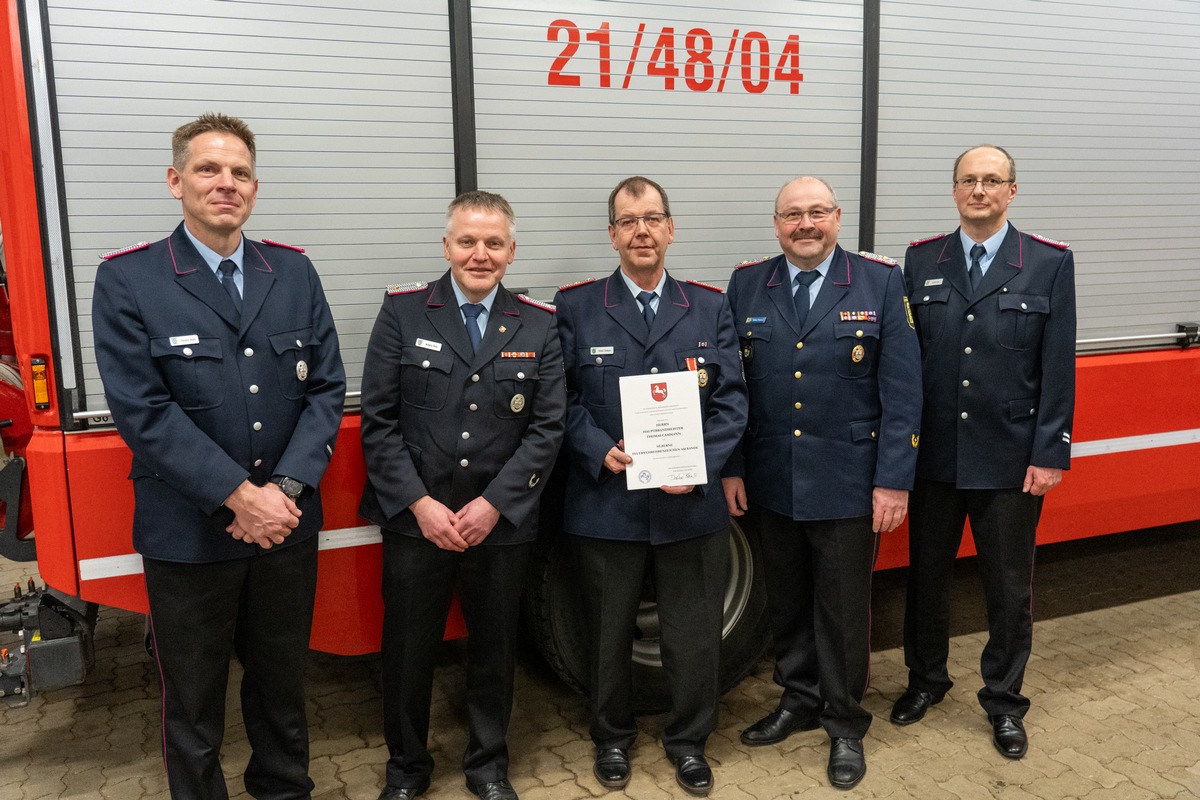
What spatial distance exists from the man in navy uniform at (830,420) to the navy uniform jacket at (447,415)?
0.76m

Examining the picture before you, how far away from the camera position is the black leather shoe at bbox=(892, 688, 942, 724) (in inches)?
133

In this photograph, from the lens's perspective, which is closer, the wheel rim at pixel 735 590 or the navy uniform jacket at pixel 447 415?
the navy uniform jacket at pixel 447 415

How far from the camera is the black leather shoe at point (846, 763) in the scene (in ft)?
9.88

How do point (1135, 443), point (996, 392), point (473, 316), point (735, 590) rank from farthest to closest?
point (1135, 443), point (735, 590), point (996, 392), point (473, 316)

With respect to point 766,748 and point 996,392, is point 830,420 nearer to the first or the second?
point 996,392

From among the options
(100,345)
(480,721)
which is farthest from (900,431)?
(100,345)

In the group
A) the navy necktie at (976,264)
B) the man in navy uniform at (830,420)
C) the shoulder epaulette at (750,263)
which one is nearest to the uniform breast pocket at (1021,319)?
the navy necktie at (976,264)

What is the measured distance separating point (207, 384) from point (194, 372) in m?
0.04

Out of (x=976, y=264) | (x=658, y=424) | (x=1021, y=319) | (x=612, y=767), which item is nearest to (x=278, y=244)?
(x=658, y=424)

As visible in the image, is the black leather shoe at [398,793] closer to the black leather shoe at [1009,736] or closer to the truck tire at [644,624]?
the truck tire at [644,624]

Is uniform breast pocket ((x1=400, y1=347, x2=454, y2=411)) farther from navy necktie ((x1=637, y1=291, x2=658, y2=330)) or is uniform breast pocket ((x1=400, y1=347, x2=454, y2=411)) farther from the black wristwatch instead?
navy necktie ((x1=637, y1=291, x2=658, y2=330))

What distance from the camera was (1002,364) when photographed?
123 inches

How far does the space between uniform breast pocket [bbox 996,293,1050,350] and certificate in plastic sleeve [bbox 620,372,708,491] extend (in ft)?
3.62

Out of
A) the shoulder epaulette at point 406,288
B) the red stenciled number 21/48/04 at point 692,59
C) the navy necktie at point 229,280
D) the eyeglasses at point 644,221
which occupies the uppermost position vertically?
the red stenciled number 21/48/04 at point 692,59
